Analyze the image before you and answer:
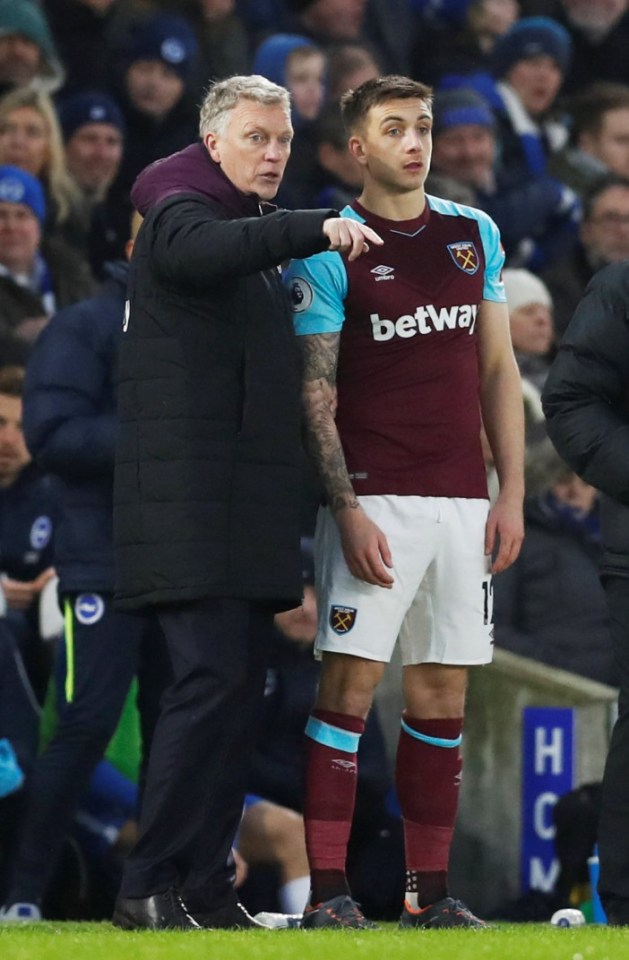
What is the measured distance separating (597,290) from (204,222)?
1.14 meters

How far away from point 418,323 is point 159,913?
161 centimetres

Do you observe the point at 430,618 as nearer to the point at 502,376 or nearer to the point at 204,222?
the point at 502,376

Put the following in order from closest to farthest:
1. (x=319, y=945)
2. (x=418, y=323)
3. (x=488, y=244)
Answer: (x=319, y=945) → (x=418, y=323) → (x=488, y=244)

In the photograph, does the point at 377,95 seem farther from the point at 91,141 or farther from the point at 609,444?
the point at 91,141

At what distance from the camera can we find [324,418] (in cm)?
509

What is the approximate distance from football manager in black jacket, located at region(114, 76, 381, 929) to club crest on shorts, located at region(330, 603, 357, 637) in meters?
0.18

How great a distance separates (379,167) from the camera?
5.17 metres

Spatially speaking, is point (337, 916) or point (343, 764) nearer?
point (337, 916)

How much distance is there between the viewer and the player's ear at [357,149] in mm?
5215

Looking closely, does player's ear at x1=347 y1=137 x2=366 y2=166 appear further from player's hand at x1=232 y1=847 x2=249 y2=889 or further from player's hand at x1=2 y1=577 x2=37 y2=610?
player's hand at x1=2 y1=577 x2=37 y2=610

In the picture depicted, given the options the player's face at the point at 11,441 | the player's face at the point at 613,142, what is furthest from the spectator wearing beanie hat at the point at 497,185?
the player's face at the point at 11,441

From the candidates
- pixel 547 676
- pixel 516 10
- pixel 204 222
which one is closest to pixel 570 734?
pixel 547 676

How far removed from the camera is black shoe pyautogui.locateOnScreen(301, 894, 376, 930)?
489 cm

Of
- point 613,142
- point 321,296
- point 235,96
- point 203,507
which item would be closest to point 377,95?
point 235,96
